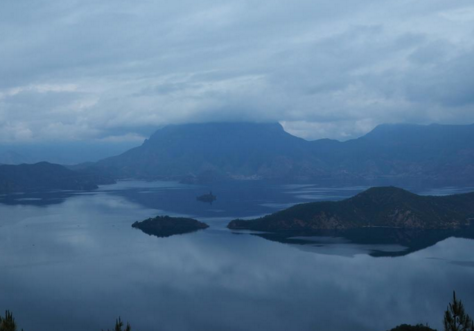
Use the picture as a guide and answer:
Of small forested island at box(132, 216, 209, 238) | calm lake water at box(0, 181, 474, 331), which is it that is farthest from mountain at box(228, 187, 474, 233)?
calm lake water at box(0, 181, 474, 331)

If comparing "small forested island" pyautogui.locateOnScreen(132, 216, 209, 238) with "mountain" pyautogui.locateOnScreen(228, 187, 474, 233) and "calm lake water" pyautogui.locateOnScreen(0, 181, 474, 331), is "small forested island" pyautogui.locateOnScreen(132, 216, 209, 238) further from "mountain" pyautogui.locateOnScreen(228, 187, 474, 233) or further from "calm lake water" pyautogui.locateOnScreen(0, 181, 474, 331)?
"mountain" pyautogui.locateOnScreen(228, 187, 474, 233)

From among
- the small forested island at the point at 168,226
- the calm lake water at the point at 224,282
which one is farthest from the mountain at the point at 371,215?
the calm lake water at the point at 224,282

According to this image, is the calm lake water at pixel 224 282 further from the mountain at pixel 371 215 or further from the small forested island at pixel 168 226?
the mountain at pixel 371 215

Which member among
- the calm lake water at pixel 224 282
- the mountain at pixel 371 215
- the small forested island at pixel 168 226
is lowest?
the calm lake water at pixel 224 282

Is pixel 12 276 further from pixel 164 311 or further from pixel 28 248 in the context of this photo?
pixel 164 311

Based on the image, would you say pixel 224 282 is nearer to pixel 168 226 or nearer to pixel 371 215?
pixel 168 226

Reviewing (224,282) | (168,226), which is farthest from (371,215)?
(224,282)

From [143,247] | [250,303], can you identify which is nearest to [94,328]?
[250,303]
